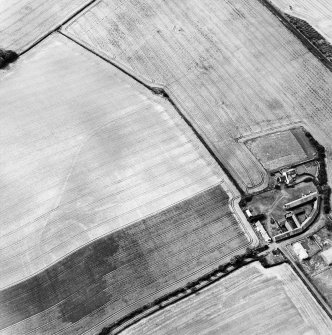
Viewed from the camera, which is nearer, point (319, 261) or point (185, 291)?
point (185, 291)

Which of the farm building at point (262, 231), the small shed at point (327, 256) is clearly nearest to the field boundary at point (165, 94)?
the farm building at point (262, 231)

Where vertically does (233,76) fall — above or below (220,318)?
above

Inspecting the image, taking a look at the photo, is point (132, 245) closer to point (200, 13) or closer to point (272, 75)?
point (272, 75)

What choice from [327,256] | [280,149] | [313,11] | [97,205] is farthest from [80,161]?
[313,11]

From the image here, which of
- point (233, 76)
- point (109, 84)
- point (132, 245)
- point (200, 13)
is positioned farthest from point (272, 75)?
point (132, 245)

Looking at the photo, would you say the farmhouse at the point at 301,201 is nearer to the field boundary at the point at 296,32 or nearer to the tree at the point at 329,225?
the tree at the point at 329,225

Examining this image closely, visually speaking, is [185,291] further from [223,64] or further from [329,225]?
[223,64]

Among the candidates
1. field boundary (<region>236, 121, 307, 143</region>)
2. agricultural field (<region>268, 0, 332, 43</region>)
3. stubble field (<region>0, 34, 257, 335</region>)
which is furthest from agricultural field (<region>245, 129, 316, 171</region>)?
agricultural field (<region>268, 0, 332, 43</region>)
